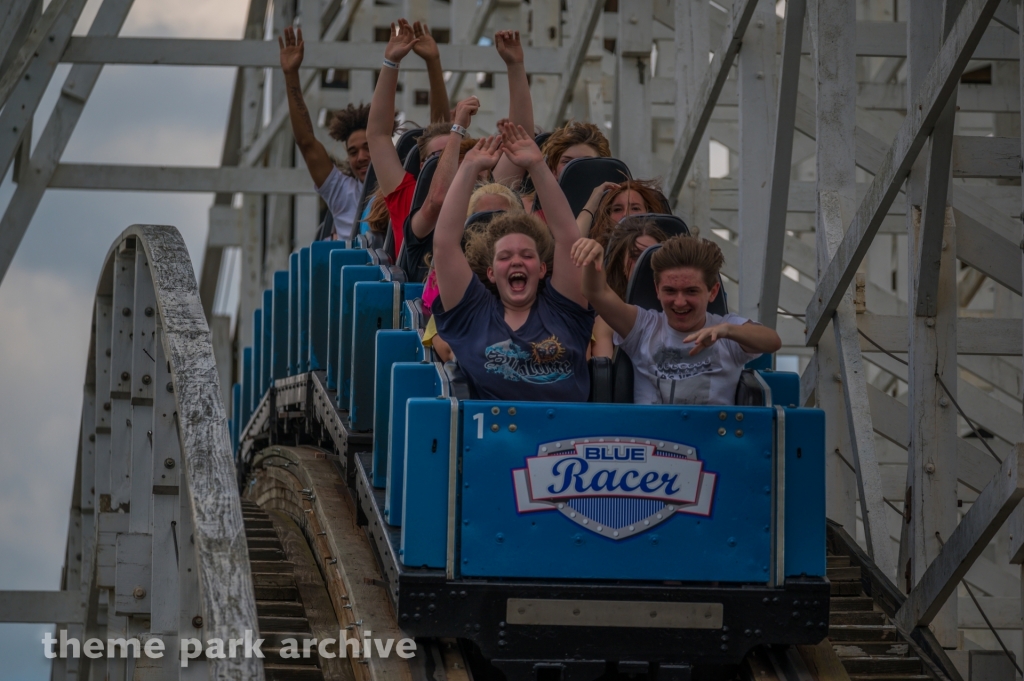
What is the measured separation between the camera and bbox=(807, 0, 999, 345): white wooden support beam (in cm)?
418

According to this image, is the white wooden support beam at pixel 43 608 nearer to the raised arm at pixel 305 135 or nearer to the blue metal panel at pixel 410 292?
the raised arm at pixel 305 135

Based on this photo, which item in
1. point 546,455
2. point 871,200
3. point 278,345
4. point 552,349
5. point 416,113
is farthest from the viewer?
point 416,113

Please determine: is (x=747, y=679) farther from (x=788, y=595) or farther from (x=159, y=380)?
(x=159, y=380)

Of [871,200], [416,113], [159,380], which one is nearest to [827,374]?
[871,200]

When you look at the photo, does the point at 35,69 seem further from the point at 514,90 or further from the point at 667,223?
the point at 667,223

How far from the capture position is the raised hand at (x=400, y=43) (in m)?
5.57

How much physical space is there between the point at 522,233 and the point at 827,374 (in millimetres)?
2030

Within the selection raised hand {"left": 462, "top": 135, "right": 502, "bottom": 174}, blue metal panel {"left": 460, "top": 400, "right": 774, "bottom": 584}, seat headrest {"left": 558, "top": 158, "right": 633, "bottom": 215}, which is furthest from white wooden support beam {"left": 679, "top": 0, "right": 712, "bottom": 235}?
blue metal panel {"left": 460, "top": 400, "right": 774, "bottom": 584}

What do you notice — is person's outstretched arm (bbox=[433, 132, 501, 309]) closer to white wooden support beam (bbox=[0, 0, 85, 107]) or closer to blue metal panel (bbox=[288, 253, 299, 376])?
blue metal panel (bbox=[288, 253, 299, 376])

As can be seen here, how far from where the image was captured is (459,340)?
12.9 feet

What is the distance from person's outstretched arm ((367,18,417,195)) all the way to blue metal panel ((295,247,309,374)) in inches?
27.5

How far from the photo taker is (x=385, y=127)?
5.42 metres

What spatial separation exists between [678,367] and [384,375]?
932 mm

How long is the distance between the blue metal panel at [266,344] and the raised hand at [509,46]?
85.6 inches
